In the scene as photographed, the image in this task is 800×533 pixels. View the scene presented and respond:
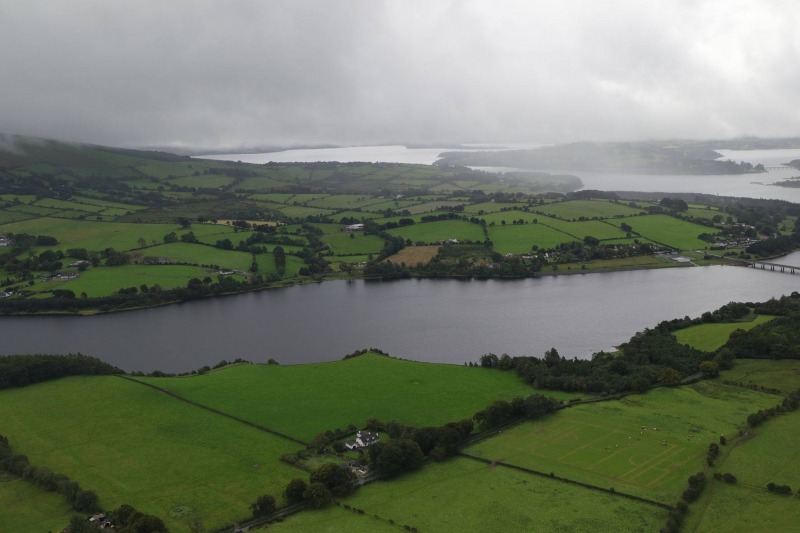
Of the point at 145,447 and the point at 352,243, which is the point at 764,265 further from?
the point at 145,447

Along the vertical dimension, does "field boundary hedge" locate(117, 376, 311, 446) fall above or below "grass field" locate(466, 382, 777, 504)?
below

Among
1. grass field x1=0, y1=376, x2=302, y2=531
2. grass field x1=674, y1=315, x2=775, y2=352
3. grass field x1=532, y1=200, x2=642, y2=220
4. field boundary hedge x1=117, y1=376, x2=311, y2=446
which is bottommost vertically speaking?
grass field x1=0, y1=376, x2=302, y2=531

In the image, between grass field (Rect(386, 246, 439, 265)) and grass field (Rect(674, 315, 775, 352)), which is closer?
grass field (Rect(674, 315, 775, 352))

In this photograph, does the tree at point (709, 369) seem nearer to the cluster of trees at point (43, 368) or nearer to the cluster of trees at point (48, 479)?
the cluster of trees at point (48, 479)

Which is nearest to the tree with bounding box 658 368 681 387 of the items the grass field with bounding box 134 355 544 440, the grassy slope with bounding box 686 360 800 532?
the grassy slope with bounding box 686 360 800 532

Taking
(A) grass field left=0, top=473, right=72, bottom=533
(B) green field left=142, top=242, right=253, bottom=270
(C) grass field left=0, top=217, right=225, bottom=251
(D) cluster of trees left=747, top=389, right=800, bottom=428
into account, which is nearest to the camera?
(A) grass field left=0, top=473, right=72, bottom=533

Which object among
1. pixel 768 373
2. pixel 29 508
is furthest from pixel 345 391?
pixel 768 373

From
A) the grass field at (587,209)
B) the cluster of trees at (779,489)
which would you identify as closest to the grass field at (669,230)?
the grass field at (587,209)

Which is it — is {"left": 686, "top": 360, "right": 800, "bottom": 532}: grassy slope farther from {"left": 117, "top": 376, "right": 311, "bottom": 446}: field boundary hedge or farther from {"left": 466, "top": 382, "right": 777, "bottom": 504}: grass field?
{"left": 117, "top": 376, "right": 311, "bottom": 446}: field boundary hedge
